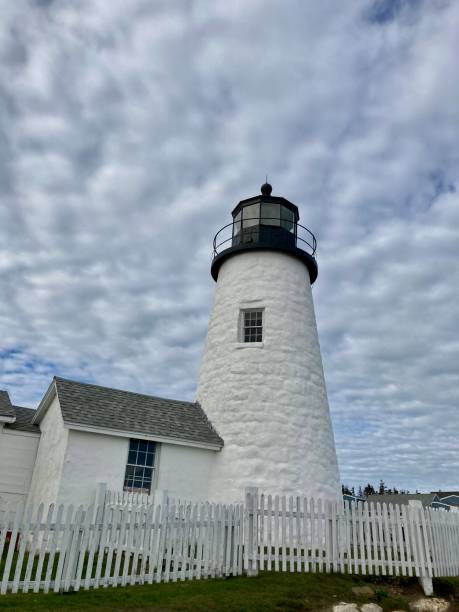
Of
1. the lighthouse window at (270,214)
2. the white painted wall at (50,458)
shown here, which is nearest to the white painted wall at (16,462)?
the white painted wall at (50,458)

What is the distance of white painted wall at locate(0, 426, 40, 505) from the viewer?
16.6 metres

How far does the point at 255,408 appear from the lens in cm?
1529

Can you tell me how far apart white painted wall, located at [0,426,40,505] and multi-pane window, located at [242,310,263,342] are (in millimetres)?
8291

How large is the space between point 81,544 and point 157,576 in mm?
1803

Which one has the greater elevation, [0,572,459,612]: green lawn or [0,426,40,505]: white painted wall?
[0,426,40,505]: white painted wall

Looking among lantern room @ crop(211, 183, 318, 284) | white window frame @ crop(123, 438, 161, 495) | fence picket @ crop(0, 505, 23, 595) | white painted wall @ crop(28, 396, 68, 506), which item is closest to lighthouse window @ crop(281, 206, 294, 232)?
lantern room @ crop(211, 183, 318, 284)

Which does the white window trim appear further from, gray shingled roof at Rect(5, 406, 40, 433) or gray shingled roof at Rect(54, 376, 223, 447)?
gray shingled roof at Rect(5, 406, 40, 433)

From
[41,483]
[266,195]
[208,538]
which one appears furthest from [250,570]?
[266,195]

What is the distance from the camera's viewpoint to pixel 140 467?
47.2ft

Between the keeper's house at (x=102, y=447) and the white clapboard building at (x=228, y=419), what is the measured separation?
0.03 meters

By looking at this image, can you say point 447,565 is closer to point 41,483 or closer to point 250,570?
point 250,570

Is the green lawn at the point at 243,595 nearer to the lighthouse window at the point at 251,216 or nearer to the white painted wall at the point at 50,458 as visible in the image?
the white painted wall at the point at 50,458

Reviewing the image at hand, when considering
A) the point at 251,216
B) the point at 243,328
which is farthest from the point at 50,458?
the point at 251,216

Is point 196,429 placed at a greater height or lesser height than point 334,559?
greater
